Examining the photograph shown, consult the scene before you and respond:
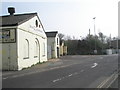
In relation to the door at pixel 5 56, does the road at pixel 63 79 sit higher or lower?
lower

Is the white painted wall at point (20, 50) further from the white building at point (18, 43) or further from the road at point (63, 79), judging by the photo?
the road at point (63, 79)

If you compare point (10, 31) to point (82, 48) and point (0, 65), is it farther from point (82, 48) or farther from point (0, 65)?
point (82, 48)

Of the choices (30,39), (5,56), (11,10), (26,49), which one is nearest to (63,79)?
(5,56)

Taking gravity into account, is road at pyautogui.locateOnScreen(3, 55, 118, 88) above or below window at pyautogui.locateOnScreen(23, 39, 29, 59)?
below

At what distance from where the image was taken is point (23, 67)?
30078 mm

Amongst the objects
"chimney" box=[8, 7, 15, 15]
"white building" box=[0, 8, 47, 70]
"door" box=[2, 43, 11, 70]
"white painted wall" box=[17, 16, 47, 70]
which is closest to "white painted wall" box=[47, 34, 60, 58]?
"white painted wall" box=[17, 16, 47, 70]

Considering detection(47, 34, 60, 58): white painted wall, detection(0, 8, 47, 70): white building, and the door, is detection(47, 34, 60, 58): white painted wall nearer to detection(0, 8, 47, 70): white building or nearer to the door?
detection(0, 8, 47, 70): white building

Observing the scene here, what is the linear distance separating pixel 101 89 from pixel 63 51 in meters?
69.9

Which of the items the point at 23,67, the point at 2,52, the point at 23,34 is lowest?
the point at 23,67

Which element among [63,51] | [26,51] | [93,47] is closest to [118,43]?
[93,47]

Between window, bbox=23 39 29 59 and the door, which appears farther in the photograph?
window, bbox=23 39 29 59

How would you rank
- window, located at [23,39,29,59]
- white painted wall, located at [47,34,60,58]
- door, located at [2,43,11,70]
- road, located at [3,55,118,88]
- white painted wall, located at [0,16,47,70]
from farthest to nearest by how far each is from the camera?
white painted wall, located at [47,34,60,58] < window, located at [23,39,29,59] < door, located at [2,43,11,70] < white painted wall, located at [0,16,47,70] < road, located at [3,55,118,88]

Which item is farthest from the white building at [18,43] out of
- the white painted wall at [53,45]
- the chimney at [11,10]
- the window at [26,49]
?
the white painted wall at [53,45]

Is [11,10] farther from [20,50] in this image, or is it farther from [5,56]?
[5,56]
